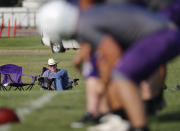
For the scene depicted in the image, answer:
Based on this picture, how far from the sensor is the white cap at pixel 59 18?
604 centimetres

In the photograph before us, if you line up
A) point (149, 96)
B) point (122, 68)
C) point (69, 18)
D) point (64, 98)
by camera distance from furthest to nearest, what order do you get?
point (64, 98) < point (149, 96) < point (69, 18) < point (122, 68)

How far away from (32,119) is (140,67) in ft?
5.56

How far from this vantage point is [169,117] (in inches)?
298

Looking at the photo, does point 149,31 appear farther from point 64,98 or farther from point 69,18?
point 64,98

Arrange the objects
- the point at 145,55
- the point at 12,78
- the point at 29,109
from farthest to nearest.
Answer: the point at 12,78, the point at 29,109, the point at 145,55

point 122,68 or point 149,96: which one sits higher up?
point 149,96

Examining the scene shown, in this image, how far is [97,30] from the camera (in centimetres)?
575

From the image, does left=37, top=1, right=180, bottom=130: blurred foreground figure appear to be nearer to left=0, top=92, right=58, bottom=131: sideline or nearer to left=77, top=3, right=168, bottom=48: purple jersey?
left=77, top=3, right=168, bottom=48: purple jersey

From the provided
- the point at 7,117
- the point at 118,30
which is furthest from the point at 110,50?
the point at 7,117

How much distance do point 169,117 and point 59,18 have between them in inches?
83.1

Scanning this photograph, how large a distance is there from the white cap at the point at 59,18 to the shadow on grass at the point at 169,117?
1.74 metres

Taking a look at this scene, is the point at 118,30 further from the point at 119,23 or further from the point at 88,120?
the point at 88,120

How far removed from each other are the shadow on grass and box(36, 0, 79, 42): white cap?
1743mm

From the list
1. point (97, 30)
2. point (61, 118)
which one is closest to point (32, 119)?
point (61, 118)
